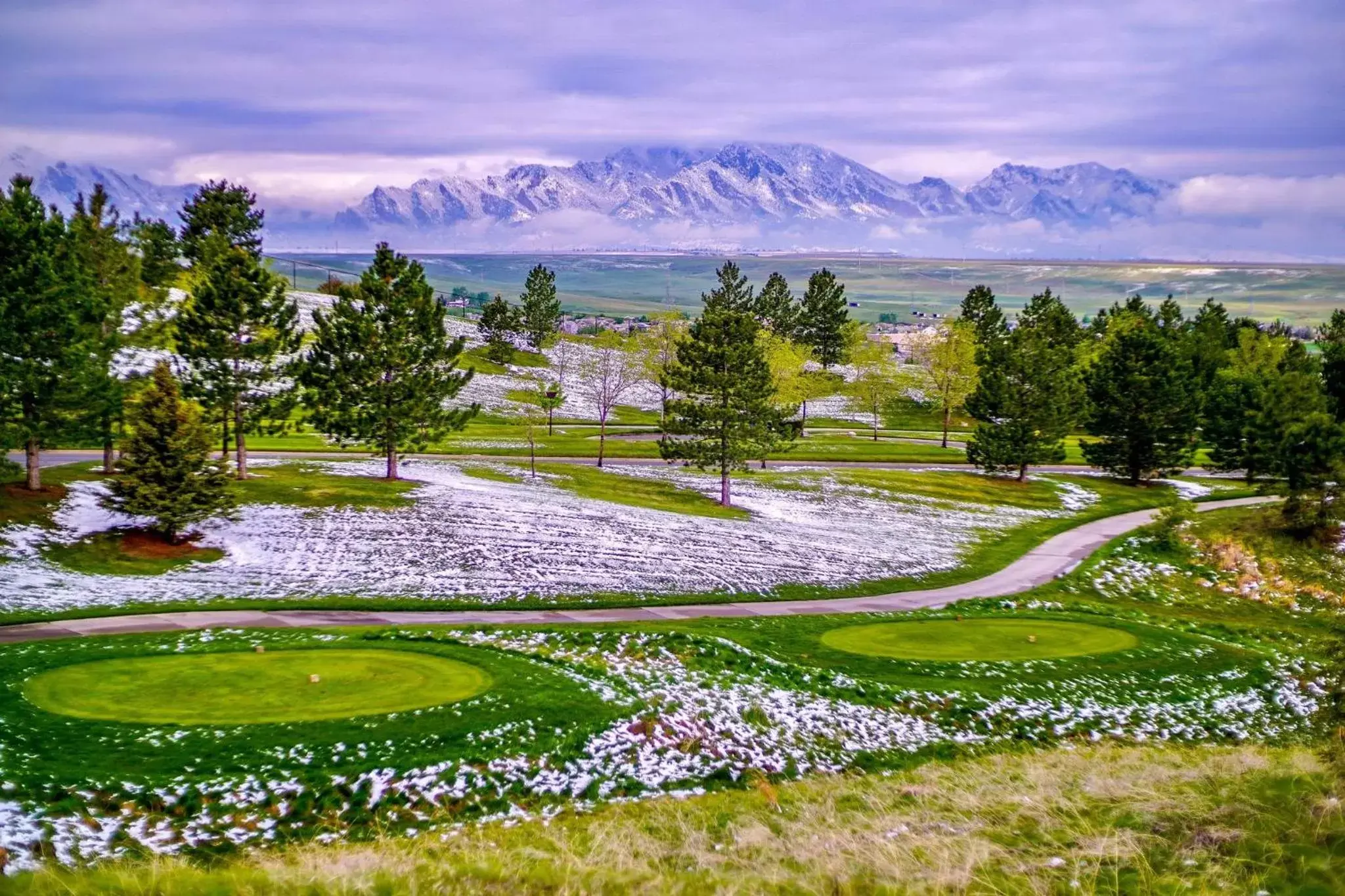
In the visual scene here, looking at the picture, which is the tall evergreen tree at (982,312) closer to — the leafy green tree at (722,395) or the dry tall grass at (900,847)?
the leafy green tree at (722,395)

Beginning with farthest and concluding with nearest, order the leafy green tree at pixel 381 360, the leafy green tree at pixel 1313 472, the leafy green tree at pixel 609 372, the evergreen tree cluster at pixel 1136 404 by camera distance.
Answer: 1. the leafy green tree at pixel 609 372
2. the evergreen tree cluster at pixel 1136 404
3. the leafy green tree at pixel 1313 472
4. the leafy green tree at pixel 381 360

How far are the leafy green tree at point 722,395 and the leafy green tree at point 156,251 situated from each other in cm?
3341

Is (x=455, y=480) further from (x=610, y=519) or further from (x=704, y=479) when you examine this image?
(x=704, y=479)

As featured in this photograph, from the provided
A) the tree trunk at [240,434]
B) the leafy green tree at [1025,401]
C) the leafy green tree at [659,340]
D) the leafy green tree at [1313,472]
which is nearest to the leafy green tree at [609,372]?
the leafy green tree at [659,340]

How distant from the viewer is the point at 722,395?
58.8 metres

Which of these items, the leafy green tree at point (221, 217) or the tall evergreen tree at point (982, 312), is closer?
the leafy green tree at point (221, 217)

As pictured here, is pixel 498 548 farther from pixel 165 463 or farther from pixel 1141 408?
pixel 1141 408

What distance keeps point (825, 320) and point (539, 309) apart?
46264 mm

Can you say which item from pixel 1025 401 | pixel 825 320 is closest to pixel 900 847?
pixel 1025 401

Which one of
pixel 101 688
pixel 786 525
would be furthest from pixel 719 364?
pixel 101 688

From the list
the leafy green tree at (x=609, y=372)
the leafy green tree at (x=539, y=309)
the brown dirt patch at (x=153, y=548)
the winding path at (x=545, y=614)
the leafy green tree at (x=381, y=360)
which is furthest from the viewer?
the leafy green tree at (x=539, y=309)

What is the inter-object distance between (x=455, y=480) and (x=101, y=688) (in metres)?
37.4

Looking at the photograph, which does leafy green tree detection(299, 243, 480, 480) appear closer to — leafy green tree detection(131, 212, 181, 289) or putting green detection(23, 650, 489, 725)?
leafy green tree detection(131, 212, 181, 289)

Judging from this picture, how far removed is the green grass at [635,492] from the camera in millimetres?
57781
